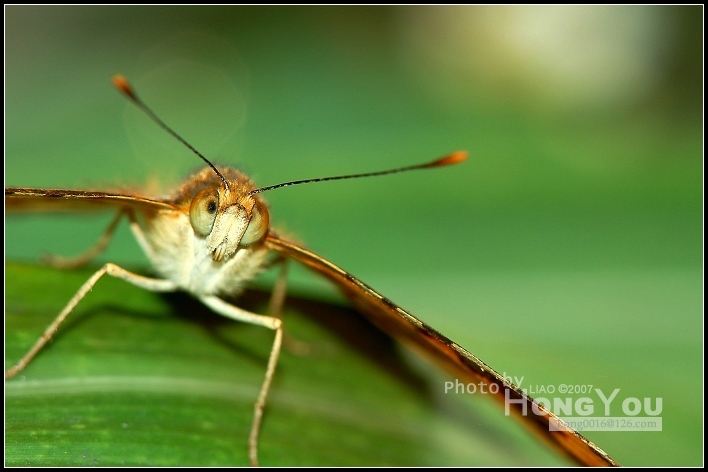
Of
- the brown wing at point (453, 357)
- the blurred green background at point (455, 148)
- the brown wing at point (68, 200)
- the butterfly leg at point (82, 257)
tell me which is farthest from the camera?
the blurred green background at point (455, 148)

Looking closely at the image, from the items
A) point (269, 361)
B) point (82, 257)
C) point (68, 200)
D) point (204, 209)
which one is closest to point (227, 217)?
point (204, 209)

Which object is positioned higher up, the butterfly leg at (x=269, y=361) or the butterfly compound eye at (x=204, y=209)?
the butterfly compound eye at (x=204, y=209)

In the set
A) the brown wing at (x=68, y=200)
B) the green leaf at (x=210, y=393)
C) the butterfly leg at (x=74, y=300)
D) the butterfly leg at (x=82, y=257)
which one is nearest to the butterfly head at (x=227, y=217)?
the brown wing at (x=68, y=200)

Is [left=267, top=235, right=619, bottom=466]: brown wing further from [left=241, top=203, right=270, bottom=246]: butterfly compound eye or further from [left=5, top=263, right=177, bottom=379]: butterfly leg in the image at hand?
[left=5, top=263, right=177, bottom=379]: butterfly leg

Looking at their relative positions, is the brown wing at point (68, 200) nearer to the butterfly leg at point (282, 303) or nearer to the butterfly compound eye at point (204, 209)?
the butterfly compound eye at point (204, 209)

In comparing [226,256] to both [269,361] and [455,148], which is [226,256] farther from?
[455,148]

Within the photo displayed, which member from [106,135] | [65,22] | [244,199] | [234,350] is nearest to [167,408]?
[234,350]

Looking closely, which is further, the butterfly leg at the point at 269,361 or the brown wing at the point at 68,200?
the butterfly leg at the point at 269,361

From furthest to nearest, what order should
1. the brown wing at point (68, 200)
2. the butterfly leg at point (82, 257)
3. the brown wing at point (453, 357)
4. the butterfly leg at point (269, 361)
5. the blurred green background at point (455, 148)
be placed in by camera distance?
the blurred green background at point (455, 148) < the butterfly leg at point (82, 257) < the butterfly leg at point (269, 361) < the brown wing at point (68, 200) < the brown wing at point (453, 357)

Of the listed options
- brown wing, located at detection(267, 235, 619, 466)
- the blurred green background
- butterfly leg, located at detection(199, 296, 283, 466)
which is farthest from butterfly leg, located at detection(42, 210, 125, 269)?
brown wing, located at detection(267, 235, 619, 466)
